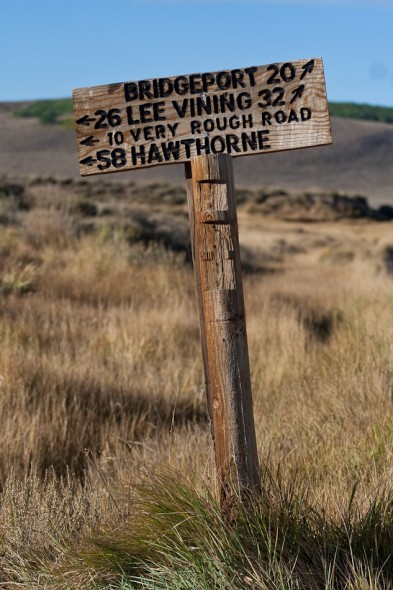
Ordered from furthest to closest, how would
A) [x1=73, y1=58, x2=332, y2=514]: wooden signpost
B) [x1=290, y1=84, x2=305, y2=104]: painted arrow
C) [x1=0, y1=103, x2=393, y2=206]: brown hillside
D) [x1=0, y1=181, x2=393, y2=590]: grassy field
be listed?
[x1=0, y1=103, x2=393, y2=206]: brown hillside < [x1=290, y1=84, x2=305, y2=104]: painted arrow < [x1=73, y1=58, x2=332, y2=514]: wooden signpost < [x1=0, y1=181, x2=393, y2=590]: grassy field

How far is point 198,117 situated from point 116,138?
342 millimetres

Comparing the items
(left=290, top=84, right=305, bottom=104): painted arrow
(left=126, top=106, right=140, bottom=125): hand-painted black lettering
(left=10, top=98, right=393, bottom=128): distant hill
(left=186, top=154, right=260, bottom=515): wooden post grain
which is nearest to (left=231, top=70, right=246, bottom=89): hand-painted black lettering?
(left=290, top=84, right=305, bottom=104): painted arrow

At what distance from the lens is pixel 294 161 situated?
7581cm

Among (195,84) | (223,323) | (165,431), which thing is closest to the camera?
(223,323)

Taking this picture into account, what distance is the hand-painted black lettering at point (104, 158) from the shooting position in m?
3.58

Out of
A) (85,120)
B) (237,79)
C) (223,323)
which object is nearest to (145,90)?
(85,120)

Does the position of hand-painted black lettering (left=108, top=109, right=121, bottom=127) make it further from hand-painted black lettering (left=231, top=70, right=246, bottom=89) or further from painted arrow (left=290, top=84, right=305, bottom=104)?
painted arrow (left=290, top=84, right=305, bottom=104)

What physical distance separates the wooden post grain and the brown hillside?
5470 centimetres

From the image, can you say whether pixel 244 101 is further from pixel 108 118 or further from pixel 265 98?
pixel 108 118

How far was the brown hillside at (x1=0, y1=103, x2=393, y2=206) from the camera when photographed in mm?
63656

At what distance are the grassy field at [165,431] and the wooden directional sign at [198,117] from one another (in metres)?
1.28

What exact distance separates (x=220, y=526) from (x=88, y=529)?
0.57m

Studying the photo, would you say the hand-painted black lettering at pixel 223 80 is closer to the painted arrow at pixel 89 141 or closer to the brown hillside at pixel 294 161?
the painted arrow at pixel 89 141

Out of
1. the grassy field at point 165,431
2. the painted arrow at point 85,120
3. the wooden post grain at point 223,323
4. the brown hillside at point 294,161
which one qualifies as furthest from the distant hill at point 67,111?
the wooden post grain at point 223,323
